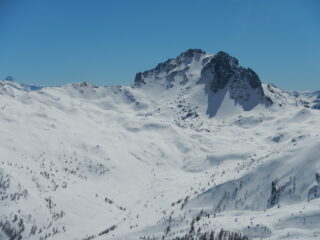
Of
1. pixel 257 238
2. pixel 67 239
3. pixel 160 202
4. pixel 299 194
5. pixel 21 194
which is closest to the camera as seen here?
pixel 257 238

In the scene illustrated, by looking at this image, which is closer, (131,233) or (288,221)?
(288,221)

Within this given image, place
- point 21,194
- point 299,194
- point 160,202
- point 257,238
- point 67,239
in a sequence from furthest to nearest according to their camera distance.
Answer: point 160,202 → point 21,194 → point 67,239 → point 299,194 → point 257,238

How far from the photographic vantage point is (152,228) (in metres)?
136

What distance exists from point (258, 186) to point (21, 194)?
104m

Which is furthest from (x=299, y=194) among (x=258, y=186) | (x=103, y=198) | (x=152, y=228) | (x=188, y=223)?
(x=103, y=198)

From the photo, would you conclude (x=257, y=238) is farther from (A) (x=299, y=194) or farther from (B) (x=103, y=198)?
(B) (x=103, y=198)

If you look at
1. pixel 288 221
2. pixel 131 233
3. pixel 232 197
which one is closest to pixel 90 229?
pixel 131 233

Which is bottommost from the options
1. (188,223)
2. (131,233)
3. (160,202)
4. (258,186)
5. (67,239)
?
(67,239)

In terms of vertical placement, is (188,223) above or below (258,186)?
below

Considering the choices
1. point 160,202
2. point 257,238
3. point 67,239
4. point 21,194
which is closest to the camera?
point 257,238

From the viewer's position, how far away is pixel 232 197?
481 ft

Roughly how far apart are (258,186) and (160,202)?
53.5 meters

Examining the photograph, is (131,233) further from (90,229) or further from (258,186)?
(258,186)

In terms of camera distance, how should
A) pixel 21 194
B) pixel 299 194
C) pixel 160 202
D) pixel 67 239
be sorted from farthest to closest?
pixel 160 202 < pixel 21 194 < pixel 67 239 < pixel 299 194
